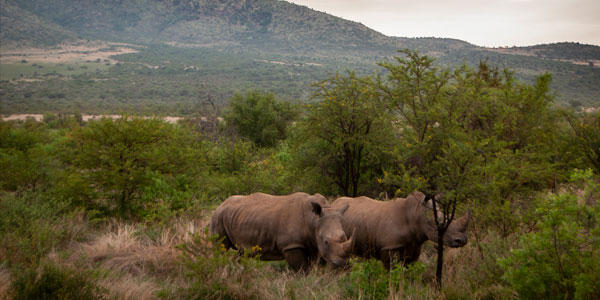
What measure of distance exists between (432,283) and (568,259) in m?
2.14

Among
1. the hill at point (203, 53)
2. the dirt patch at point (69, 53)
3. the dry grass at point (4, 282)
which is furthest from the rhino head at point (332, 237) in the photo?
the dirt patch at point (69, 53)

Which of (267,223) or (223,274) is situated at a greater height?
(267,223)

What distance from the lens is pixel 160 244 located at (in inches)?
305

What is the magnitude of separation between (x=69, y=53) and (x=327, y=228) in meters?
136

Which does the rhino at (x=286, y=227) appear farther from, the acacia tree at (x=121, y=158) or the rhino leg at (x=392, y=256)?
the acacia tree at (x=121, y=158)

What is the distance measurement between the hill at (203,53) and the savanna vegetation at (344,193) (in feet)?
66.6

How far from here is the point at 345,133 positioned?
33.7 feet

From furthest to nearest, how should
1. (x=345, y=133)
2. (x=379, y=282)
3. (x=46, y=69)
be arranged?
(x=46, y=69) → (x=345, y=133) → (x=379, y=282)

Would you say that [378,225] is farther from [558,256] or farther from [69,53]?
[69,53]

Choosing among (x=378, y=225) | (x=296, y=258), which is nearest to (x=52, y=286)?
(x=296, y=258)

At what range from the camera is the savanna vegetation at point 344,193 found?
15.0 feet

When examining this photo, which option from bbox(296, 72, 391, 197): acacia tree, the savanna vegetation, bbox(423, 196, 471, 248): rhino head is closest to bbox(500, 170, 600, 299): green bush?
the savanna vegetation

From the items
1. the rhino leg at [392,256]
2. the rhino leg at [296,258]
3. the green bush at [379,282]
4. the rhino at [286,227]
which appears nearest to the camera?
the green bush at [379,282]

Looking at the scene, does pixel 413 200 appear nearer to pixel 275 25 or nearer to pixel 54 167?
pixel 54 167
